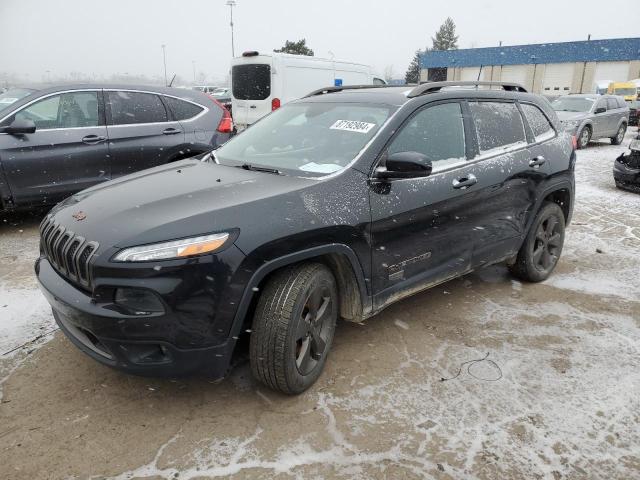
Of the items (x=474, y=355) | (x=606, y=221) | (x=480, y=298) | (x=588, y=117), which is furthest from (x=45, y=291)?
(x=588, y=117)

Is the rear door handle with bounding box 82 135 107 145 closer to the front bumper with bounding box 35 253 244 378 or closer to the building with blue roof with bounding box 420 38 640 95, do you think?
the front bumper with bounding box 35 253 244 378

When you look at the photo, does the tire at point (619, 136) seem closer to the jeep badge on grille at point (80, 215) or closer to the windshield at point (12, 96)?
the windshield at point (12, 96)

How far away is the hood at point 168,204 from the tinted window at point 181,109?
3.57 metres

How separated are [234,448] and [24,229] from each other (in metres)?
4.69

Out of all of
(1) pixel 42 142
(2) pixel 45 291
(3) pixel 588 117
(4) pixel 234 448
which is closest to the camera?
(4) pixel 234 448

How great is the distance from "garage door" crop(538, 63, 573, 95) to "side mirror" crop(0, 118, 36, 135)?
46683mm

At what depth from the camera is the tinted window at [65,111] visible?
5.44 m

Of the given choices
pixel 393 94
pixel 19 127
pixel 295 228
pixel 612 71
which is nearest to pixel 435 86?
pixel 393 94

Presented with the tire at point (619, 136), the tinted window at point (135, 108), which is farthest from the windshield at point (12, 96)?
the tire at point (619, 136)

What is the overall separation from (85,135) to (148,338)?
4.28 m

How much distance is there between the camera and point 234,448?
233 cm

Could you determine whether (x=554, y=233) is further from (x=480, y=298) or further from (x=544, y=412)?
(x=544, y=412)

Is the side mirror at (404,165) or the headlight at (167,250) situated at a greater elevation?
the side mirror at (404,165)

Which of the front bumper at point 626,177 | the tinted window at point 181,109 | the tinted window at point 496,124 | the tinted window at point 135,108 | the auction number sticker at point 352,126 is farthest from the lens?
the front bumper at point 626,177
